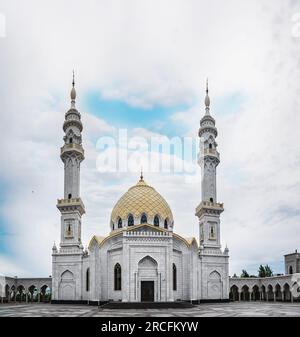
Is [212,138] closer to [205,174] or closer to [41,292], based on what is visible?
[205,174]

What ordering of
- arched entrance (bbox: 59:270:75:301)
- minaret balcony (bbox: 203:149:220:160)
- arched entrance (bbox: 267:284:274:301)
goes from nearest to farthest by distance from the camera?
arched entrance (bbox: 59:270:75:301), minaret balcony (bbox: 203:149:220:160), arched entrance (bbox: 267:284:274:301)

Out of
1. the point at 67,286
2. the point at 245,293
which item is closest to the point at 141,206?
the point at 67,286

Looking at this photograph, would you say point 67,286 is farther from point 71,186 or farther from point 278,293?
point 278,293

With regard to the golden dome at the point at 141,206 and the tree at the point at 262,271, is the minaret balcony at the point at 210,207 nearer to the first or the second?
the golden dome at the point at 141,206

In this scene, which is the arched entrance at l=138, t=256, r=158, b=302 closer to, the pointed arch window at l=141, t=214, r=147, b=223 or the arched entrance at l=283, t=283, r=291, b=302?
the pointed arch window at l=141, t=214, r=147, b=223

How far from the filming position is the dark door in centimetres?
3500

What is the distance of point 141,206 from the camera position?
41312mm

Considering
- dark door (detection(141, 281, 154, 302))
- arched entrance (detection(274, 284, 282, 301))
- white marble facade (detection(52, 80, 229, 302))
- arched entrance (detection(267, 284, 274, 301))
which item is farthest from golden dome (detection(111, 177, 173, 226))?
arched entrance (detection(267, 284, 274, 301))

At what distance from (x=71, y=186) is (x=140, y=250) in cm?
1025

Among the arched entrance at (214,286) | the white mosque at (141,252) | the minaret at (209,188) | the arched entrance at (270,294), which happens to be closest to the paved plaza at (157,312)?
the white mosque at (141,252)

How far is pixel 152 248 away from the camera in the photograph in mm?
35688
